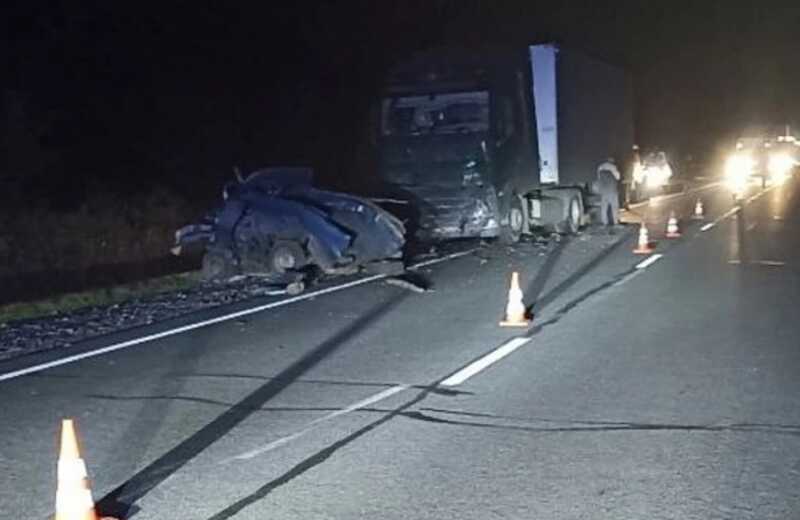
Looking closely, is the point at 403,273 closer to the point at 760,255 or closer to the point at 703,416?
the point at 760,255

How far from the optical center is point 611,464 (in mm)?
7590

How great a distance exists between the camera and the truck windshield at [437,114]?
79.0 ft

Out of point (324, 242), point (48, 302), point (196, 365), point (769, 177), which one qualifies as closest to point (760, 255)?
point (324, 242)

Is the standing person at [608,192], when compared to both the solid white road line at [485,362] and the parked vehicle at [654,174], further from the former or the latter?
the solid white road line at [485,362]

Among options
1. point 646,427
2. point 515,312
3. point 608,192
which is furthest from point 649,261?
point 646,427

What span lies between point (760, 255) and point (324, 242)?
24.5ft

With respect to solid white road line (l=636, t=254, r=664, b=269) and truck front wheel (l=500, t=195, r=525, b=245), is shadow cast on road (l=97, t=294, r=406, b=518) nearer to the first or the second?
solid white road line (l=636, t=254, r=664, b=269)

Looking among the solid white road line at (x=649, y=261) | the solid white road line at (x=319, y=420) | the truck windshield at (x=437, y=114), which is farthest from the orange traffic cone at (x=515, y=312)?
the truck windshield at (x=437, y=114)

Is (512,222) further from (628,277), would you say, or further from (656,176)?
(656,176)

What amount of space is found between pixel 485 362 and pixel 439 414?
227cm

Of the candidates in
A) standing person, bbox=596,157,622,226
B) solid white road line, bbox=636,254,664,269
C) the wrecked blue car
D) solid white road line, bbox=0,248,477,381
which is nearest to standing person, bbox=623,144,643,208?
standing person, bbox=596,157,622,226

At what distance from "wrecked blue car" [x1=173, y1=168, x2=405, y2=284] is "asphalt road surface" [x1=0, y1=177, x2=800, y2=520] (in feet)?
8.31

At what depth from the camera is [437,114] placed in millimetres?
24328

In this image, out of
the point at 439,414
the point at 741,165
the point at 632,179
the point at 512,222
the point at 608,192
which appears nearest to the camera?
the point at 439,414
